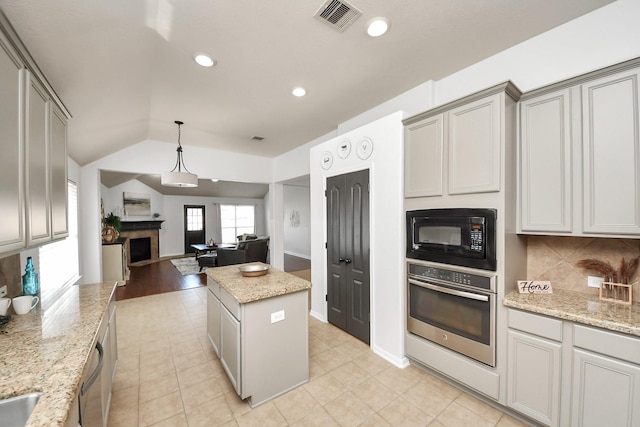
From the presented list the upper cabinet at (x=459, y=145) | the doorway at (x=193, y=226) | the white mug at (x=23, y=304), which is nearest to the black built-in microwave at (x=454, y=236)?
the upper cabinet at (x=459, y=145)

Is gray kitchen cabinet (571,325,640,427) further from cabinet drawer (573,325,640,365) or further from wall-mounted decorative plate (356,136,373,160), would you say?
A: wall-mounted decorative plate (356,136,373,160)

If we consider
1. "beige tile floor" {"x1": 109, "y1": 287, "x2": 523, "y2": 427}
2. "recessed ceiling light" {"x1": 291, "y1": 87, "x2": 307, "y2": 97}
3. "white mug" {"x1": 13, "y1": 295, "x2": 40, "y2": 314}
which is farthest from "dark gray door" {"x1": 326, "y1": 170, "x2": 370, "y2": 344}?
"white mug" {"x1": 13, "y1": 295, "x2": 40, "y2": 314}

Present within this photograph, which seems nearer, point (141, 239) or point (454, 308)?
point (454, 308)

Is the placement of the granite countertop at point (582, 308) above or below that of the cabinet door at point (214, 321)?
above

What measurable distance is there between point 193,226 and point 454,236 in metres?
9.42

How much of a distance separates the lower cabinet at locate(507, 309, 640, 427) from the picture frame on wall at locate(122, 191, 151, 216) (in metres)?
9.56

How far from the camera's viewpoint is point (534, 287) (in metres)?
1.92

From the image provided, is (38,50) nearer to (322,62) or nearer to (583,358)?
(322,62)

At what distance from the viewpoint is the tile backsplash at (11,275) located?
5.72 feet

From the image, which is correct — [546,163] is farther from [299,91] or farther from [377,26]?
[299,91]

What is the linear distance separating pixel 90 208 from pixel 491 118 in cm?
561

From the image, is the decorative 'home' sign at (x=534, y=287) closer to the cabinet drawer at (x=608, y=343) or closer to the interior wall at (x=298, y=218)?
the cabinet drawer at (x=608, y=343)

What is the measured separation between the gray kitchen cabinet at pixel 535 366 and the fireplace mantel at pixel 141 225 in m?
8.98

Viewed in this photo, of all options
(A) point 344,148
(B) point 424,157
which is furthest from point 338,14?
(A) point 344,148
